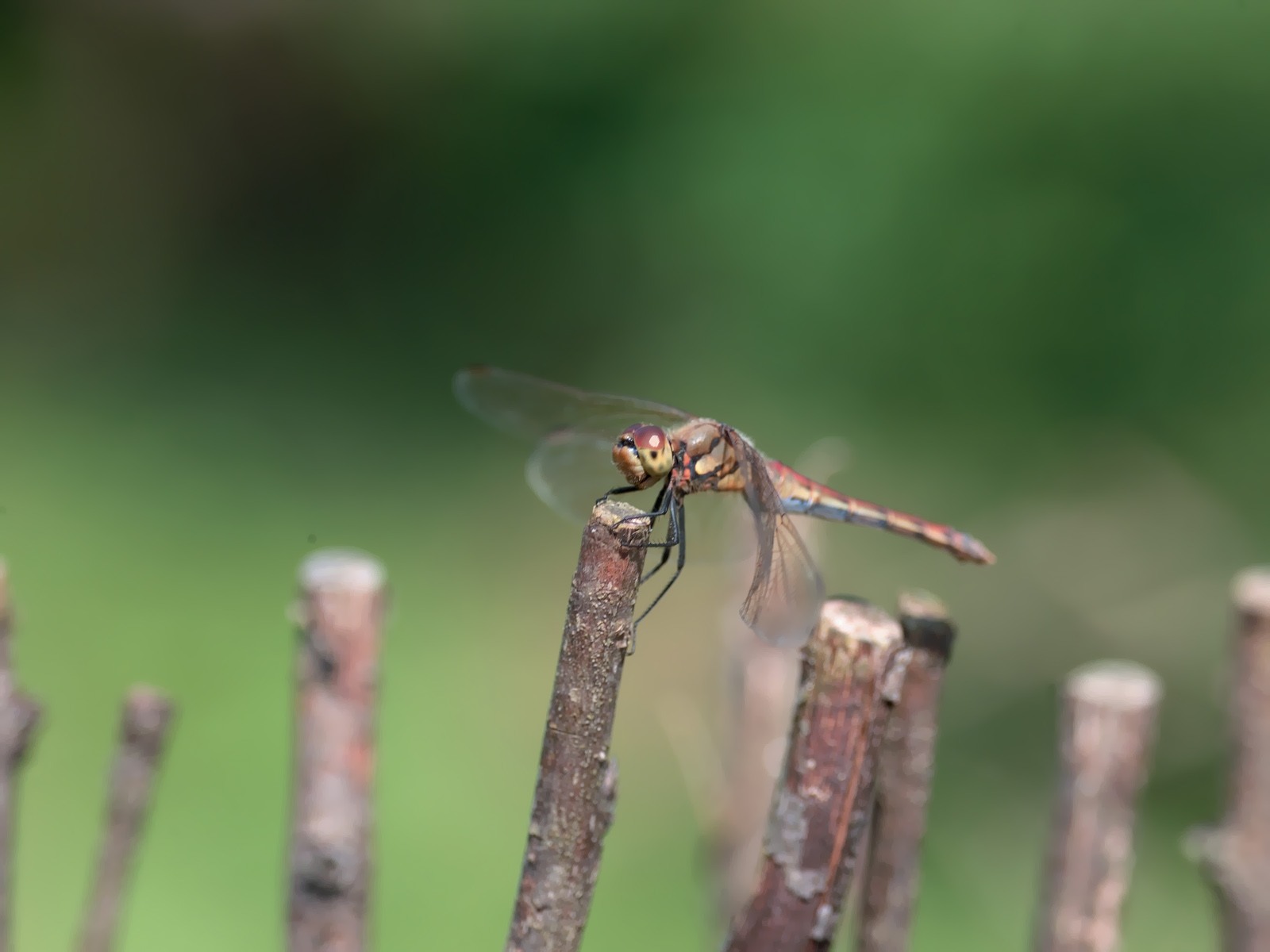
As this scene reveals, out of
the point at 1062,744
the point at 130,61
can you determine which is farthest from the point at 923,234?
Result: the point at 130,61

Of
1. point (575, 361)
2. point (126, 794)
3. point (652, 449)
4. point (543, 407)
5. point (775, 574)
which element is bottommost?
point (126, 794)

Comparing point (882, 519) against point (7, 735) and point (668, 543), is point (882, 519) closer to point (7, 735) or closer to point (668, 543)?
point (668, 543)

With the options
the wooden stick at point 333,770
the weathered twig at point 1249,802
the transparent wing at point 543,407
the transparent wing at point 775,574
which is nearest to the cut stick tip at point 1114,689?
the weathered twig at point 1249,802

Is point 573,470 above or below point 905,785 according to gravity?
above

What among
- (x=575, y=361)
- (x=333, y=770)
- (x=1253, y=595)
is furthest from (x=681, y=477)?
(x=575, y=361)

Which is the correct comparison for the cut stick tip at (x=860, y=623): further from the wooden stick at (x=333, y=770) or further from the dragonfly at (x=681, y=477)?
the wooden stick at (x=333, y=770)

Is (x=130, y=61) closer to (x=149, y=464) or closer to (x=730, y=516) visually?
(x=149, y=464)
